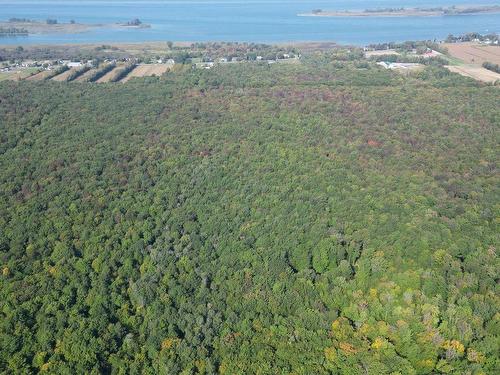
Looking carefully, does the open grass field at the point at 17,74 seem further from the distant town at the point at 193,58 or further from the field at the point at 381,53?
the field at the point at 381,53

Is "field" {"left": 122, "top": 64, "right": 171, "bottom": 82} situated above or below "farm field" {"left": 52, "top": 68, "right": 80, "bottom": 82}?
below

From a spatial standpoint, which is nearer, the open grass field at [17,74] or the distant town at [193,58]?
the open grass field at [17,74]

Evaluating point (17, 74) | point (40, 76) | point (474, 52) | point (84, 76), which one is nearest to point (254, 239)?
point (84, 76)

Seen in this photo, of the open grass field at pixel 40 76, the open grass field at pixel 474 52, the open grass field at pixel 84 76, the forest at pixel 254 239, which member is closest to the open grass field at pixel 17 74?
the open grass field at pixel 40 76

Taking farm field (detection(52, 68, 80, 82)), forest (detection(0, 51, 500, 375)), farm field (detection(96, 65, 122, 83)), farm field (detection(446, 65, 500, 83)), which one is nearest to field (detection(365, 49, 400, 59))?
farm field (detection(446, 65, 500, 83))

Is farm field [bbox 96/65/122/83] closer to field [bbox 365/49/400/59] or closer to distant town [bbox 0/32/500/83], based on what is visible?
distant town [bbox 0/32/500/83]

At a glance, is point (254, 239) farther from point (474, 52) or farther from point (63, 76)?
point (474, 52)

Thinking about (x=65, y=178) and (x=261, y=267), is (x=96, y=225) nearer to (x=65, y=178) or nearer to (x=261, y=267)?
(x=65, y=178)
